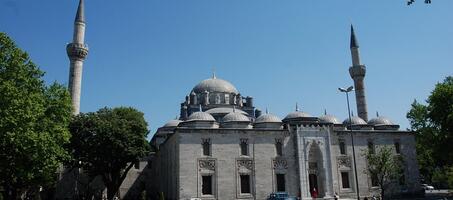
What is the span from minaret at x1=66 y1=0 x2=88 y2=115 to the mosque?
87 mm

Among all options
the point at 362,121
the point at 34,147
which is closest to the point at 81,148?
the point at 34,147

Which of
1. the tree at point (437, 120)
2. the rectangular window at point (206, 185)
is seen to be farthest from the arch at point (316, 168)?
the tree at point (437, 120)

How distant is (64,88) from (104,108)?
10329 mm

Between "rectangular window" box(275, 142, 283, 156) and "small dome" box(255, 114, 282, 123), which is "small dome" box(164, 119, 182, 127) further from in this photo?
"rectangular window" box(275, 142, 283, 156)

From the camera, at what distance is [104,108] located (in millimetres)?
33000

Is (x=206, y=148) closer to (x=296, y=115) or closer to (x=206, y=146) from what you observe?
(x=206, y=146)

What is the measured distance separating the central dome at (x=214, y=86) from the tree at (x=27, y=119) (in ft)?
73.1

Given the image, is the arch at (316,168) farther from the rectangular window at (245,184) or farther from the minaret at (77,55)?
the minaret at (77,55)

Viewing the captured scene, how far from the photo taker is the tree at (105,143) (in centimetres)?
2909

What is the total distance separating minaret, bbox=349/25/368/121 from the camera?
40463 millimetres

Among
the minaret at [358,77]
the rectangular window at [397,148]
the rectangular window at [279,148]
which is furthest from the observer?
the minaret at [358,77]

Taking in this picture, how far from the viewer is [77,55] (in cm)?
3669

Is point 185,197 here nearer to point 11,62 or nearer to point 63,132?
point 63,132

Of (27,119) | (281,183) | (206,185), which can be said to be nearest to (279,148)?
(281,183)
